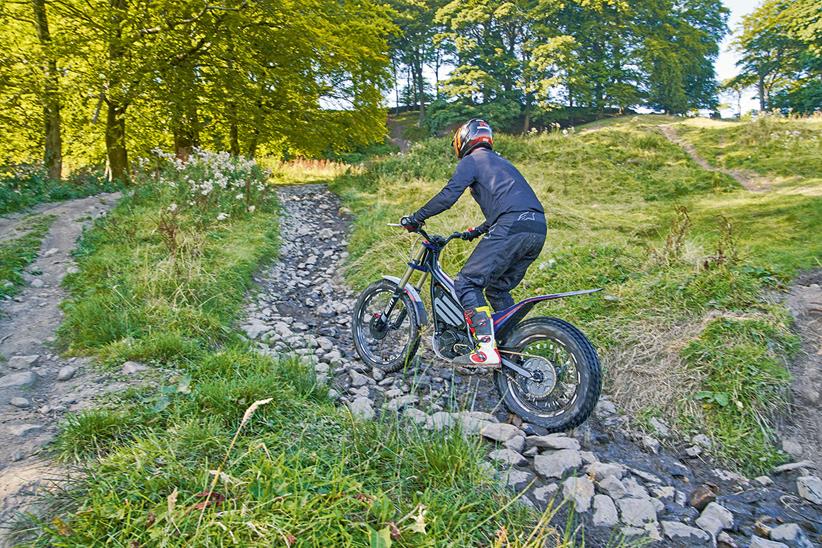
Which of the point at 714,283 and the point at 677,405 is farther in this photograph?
the point at 714,283

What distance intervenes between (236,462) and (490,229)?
105 inches

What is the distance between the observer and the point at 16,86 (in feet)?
33.4

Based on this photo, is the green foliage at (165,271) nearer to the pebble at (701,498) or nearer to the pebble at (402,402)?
the pebble at (402,402)

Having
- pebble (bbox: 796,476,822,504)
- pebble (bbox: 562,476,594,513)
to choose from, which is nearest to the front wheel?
pebble (bbox: 562,476,594,513)

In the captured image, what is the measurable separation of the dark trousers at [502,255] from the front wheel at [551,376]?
1.63ft

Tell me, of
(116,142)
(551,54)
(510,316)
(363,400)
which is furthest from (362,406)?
(551,54)

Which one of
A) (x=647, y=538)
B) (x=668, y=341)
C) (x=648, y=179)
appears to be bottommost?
(x=647, y=538)

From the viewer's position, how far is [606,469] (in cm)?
301

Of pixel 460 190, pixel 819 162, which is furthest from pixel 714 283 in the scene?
pixel 819 162

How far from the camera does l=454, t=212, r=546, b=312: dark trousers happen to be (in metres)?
3.82

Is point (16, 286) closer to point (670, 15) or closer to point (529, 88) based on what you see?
point (529, 88)

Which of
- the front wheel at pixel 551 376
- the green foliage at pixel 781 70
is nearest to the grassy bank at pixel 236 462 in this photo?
the front wheel at pixel 551 376

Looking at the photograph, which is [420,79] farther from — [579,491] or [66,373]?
[579,491]

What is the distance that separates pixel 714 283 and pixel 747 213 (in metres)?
4.02
